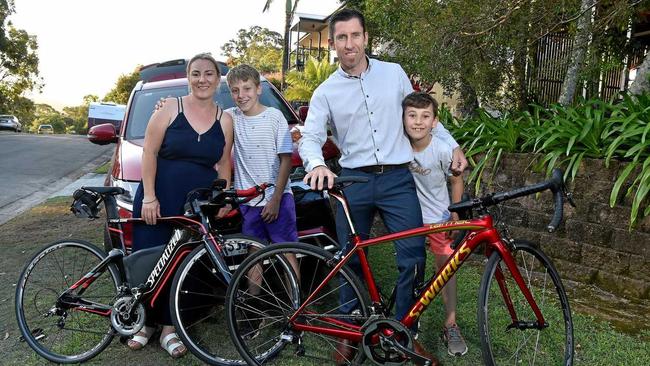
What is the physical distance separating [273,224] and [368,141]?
867 mm

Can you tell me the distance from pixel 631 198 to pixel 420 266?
223 centimetres

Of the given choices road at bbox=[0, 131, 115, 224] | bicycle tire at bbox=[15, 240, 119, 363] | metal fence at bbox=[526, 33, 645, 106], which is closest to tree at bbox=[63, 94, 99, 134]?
road at bbox=[0, 131, 115, 224]

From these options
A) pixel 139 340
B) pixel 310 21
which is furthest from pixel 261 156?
pixel 310 21

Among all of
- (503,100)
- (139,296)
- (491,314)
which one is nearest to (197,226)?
(139,296)

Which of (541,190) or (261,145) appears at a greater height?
(261,145)

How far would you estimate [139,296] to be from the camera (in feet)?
10.7

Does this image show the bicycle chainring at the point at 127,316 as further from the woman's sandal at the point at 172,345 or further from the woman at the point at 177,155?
the woman's sandal at the point at 172,345

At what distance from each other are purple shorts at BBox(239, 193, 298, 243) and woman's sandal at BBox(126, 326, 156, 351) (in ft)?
3.09

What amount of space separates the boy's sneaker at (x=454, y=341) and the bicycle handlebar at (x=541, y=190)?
3.45 ft

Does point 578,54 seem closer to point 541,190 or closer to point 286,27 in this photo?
point 541,190

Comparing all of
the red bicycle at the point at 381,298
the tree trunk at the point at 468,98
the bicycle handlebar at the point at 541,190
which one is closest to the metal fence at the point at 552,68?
the tree trunk at the point at 468,98

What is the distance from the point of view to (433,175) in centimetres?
333

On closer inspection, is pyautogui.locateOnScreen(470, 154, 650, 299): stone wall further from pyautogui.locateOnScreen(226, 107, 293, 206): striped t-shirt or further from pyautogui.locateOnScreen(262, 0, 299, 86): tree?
pyautogui.locateOnScreen(262, 0, 299, 86): tree

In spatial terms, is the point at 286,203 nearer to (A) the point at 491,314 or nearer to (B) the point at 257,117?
(B) the point at 257,117
